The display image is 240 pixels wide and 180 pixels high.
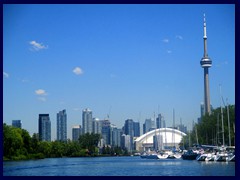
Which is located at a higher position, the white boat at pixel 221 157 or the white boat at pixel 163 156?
the white boat at pixel 221 157

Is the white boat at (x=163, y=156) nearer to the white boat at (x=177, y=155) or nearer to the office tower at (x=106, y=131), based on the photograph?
the white boat at (x=177, y=155)

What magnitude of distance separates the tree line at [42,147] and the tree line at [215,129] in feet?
35.7

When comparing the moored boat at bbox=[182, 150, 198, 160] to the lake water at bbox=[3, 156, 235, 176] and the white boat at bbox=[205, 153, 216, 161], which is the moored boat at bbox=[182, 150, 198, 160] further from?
the lake water at bbox=[3, 156, 235, 176]

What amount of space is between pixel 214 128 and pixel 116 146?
26520 millimetres

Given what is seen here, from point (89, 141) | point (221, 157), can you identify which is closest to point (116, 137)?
point (89, 141)

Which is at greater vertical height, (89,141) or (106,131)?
(106,131)

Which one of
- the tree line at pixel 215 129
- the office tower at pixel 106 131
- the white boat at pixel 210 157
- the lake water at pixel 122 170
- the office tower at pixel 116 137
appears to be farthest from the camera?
the office tower at pixel 116 137

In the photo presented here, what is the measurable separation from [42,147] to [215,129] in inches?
530

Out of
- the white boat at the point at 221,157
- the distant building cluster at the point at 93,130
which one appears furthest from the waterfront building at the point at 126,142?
the white boat at the point at 221,157

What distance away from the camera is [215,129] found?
114 feet

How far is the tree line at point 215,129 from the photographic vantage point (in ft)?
104

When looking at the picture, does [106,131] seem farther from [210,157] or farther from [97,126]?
[210,157]

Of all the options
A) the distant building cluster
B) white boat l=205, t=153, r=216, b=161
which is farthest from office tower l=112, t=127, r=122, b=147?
white boat l=205, t=153, r=216, b=161
